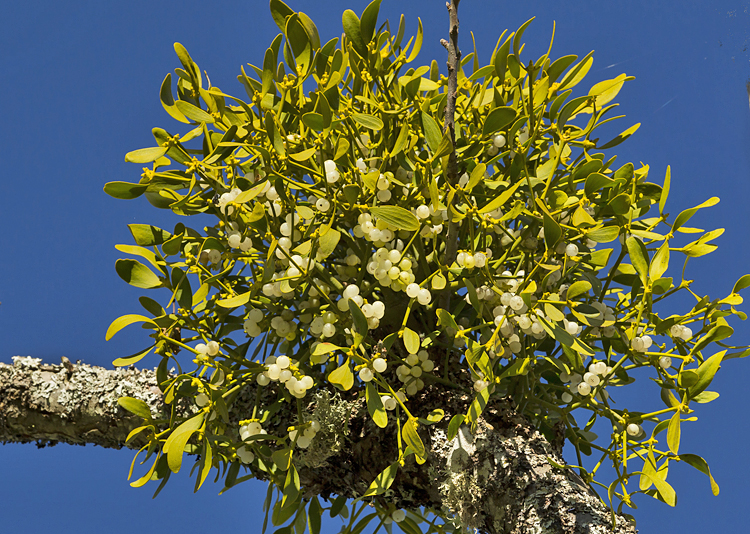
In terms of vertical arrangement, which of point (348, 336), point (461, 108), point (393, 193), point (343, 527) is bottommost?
point (343, 527)

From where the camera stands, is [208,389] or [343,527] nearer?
[208,389]

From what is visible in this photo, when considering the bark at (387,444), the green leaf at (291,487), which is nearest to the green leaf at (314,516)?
the bark at (387,444)

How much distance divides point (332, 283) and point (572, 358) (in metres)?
0.21

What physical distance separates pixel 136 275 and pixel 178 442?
6.2 inches

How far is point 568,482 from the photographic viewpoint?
0.56 m

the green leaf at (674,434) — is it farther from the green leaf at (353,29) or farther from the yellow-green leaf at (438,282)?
the green leaf at (353,29)

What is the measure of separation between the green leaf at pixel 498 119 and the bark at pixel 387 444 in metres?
0.25

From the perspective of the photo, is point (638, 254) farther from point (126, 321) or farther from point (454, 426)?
point (126, 321)

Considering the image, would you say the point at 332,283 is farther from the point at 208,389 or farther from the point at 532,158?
the point at 532,158

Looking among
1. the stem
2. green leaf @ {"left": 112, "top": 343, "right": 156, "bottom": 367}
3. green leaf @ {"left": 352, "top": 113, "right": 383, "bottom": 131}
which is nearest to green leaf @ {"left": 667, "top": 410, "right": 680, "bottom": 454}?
the stem

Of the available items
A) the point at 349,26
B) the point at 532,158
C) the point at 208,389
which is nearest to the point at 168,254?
the point at 208,389

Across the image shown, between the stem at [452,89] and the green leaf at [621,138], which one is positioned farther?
the green leaf at [621,138]

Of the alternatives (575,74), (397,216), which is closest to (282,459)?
(397,216)

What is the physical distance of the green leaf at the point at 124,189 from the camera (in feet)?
1.81
